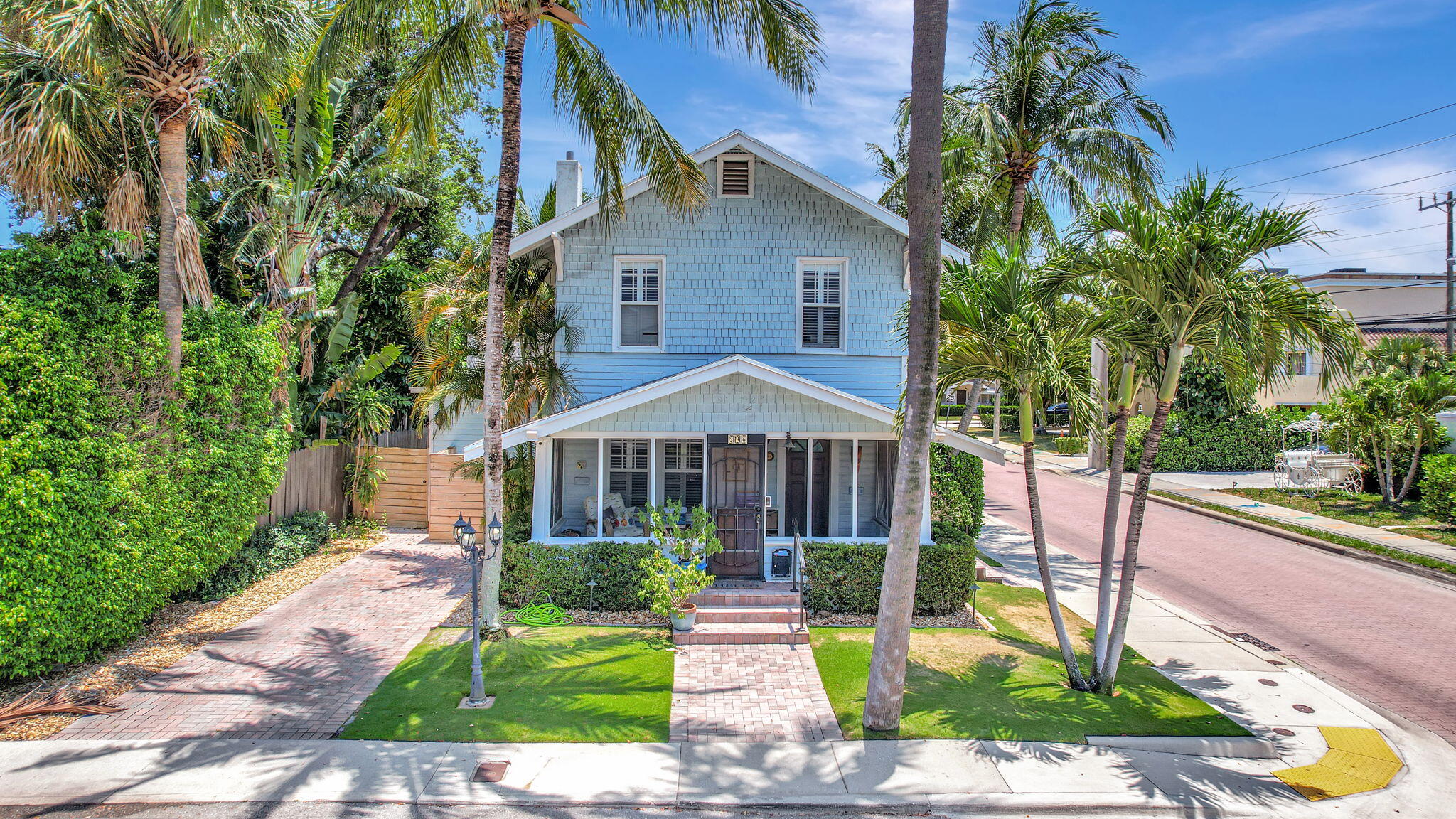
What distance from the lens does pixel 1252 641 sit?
37.2 feet

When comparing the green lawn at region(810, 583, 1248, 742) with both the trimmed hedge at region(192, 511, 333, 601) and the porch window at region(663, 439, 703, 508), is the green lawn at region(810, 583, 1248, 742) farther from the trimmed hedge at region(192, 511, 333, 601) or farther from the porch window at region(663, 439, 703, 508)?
the trimmed hedge at region(192, 511, 333, 601)

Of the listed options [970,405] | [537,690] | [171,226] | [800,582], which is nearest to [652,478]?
[800,582]

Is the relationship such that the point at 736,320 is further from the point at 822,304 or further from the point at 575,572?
the point at 575,572

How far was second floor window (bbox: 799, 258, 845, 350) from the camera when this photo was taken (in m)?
14.1

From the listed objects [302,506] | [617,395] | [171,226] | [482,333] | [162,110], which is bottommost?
[302,506]

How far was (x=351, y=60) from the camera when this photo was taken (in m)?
11.4

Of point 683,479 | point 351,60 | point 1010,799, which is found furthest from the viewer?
point 683,479

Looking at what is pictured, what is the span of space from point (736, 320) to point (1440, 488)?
18.3m

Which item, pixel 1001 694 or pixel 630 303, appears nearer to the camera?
pixel 1001 694

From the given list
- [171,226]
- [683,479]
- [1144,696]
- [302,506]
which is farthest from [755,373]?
[302,506]

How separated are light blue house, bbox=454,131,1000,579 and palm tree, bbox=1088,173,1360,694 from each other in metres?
4.53

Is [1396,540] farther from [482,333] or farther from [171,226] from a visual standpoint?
[171,226]

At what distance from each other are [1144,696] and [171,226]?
14.5 meters

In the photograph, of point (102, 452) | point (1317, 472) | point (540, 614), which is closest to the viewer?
point (102, 452)
